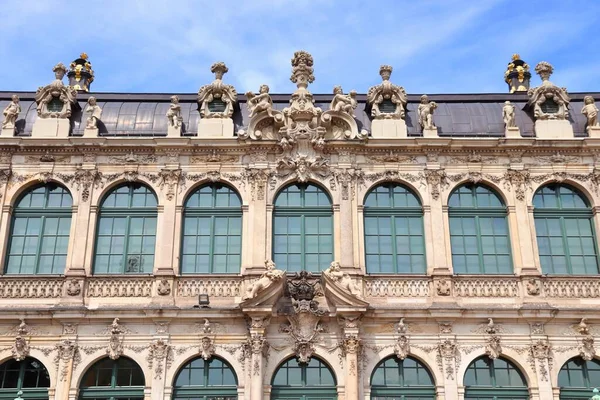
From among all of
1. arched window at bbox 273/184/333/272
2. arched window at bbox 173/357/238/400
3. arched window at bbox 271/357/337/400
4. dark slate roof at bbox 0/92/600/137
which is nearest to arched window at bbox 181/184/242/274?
arched window at bbox 273/184/333/272

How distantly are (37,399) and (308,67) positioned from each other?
12692mm

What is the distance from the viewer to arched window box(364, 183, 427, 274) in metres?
21.3

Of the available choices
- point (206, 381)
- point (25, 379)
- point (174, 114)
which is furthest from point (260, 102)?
point (25, 379)

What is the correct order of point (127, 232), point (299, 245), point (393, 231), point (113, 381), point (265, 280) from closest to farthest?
point (113, 381) → point (265, 280) → point (299, 245) → point (127, 232) → point (393, 231)

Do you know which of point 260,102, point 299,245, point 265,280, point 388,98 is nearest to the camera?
point 265,280

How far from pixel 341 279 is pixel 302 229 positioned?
2.30m

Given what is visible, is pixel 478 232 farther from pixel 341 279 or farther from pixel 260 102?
pixel 260 102

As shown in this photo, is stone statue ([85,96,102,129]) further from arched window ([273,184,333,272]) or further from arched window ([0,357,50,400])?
arched window ([0,357,50,400])

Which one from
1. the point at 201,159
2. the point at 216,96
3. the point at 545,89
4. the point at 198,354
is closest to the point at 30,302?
the point at 198,354

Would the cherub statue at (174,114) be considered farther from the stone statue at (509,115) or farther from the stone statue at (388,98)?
the stone statue at (509,115)

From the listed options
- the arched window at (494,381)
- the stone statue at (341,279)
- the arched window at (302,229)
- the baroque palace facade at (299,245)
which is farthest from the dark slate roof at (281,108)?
the arched window at (494,381)

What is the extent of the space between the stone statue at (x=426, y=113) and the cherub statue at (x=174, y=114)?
24.8 ft

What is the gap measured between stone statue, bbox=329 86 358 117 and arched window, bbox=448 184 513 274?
4.09 m

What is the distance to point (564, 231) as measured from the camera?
21.9m
